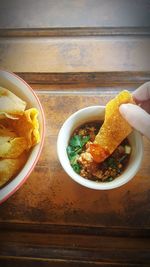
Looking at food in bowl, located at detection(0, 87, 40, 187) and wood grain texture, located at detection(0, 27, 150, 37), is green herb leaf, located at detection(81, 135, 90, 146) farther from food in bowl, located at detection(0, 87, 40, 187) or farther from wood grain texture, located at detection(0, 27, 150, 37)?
wood grain texture, located at detection(0, 27, 150, 37)

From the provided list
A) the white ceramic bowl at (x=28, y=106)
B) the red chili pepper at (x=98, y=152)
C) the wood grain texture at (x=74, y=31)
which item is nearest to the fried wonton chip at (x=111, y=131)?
the red chili pepper at (x=98, y=152)

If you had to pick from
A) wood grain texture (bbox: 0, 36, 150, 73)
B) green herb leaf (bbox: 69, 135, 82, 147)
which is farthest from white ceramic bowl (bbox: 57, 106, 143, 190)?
wood grain texture (bbox: 0, 36, 150, 73)

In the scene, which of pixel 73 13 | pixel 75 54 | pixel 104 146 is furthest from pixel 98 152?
pixel 73 13

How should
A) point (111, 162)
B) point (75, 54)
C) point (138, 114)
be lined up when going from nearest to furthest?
point (138, 114) → point (111, 162) → point (75, 54)

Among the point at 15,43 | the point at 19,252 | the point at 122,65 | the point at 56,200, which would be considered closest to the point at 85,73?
the point at 122,65

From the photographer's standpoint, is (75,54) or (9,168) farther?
(75,54)

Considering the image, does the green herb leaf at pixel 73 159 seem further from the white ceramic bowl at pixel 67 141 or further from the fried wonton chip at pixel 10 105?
the fried wonton chip at pixel 10 105

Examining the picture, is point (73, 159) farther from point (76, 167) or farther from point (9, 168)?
point (9, 168)
